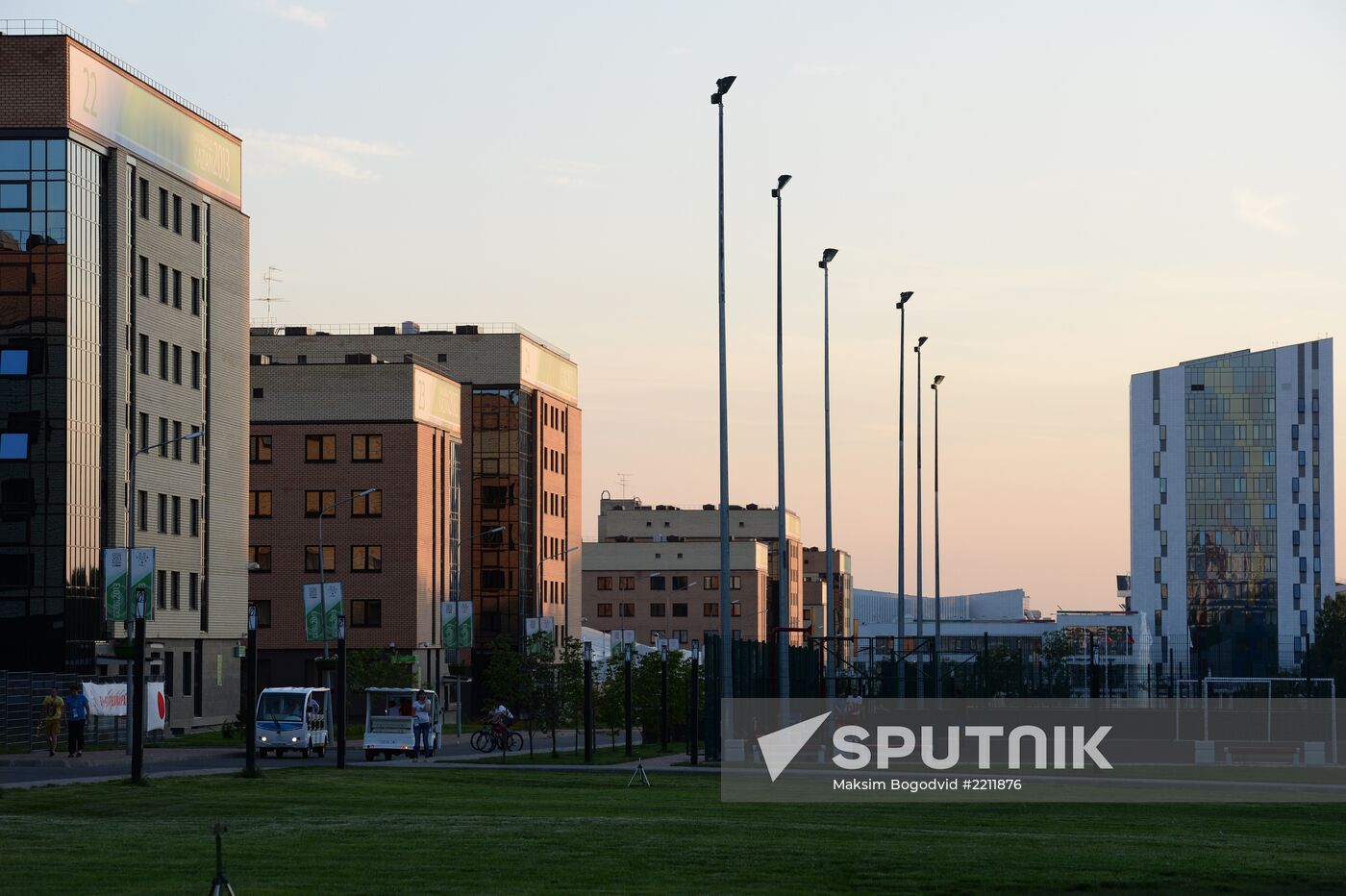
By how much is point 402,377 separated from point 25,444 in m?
42.5

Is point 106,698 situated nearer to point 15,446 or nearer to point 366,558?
point 15,446

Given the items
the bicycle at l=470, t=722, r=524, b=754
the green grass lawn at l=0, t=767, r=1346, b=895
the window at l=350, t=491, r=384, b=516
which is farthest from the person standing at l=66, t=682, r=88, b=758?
the window at l=350, t=491, r=384, b=516

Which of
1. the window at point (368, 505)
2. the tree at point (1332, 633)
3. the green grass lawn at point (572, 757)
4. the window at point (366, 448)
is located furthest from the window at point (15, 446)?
the tree at point (1332, 633)

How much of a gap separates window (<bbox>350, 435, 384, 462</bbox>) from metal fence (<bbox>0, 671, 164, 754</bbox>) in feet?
163

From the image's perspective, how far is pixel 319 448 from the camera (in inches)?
4478

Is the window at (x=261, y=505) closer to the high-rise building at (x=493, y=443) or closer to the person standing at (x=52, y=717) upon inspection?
the high-rise building at (x=493, y=443)

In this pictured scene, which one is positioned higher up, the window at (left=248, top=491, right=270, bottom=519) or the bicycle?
the window at (left=248, top=491, right=270, bottom=519)

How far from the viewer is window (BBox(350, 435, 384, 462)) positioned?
11300 cm

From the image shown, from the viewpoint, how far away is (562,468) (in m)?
143

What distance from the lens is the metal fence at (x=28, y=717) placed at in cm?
5719

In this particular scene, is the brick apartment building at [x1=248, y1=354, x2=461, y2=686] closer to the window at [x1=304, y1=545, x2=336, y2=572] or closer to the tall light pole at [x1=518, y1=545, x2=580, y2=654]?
the window at [x1=304, y1=545, x2=336, y2=572]

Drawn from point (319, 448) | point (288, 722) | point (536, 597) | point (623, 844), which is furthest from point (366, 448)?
point (623, 844)

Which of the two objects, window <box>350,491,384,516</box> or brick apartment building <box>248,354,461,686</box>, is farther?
window <box>350,491,384,516</box>

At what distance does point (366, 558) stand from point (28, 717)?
54823 mm
